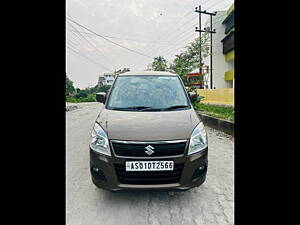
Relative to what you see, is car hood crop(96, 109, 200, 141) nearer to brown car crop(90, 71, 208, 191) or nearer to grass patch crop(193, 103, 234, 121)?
brown car crop(90, 71, 208, 191)

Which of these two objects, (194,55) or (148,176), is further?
(194,55)

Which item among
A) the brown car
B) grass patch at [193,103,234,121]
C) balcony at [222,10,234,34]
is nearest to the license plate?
the brown car

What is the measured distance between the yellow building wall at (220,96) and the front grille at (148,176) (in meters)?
11.2

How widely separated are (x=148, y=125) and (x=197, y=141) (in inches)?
23.7

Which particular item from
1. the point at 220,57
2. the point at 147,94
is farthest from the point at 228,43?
the point at 147,94

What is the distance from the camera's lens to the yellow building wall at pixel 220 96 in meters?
13.0

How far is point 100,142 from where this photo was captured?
233 cm

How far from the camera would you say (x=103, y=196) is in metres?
2.61

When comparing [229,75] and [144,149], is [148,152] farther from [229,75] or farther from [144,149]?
[229,75]

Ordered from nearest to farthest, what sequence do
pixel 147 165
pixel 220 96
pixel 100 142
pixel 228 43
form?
pixel 147 165 → pixel 100 142 → pixel 220 96 → pixel 228 43

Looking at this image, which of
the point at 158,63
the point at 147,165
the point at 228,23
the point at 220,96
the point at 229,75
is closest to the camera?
the point at 147,165
